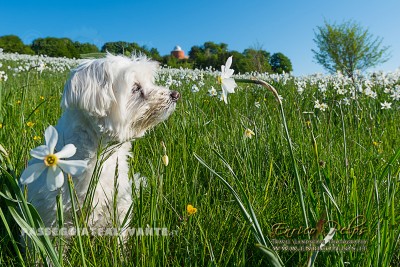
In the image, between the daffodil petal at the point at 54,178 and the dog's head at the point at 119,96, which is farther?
the dog's head at the point at 119,96

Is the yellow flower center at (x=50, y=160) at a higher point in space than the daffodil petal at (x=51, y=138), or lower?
lower

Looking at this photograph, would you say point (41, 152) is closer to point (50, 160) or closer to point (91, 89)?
point (50, 160)

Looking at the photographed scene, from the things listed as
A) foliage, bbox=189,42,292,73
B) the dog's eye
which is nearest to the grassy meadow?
the dog's eye

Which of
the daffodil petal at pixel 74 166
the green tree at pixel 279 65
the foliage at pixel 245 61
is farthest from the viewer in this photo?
the green tree at pixel 279 65

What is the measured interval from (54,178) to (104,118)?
154 centimetres

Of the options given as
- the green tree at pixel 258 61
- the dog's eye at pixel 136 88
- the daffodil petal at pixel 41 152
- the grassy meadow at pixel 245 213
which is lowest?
the grassy meadow at pixel 245 213

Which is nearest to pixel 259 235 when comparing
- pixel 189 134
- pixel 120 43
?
pixel 189 134

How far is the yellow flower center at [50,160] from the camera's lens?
3.36 feet

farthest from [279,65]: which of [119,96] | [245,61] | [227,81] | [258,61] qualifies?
[227,81]

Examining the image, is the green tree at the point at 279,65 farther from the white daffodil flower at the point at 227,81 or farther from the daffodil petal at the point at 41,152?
the daffodil petal at the point at 41,152

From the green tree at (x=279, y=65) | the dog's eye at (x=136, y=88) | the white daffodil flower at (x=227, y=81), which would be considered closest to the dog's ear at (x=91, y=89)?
the dog's eye at (x=136, y=88)

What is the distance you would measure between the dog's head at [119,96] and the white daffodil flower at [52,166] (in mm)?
1388

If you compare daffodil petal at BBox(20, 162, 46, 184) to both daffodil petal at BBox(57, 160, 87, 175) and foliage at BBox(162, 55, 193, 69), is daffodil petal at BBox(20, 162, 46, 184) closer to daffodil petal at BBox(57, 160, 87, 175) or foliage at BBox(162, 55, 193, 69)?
daffodil petal at BBox(57, 160, 87, 175)

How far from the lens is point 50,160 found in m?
1.03
